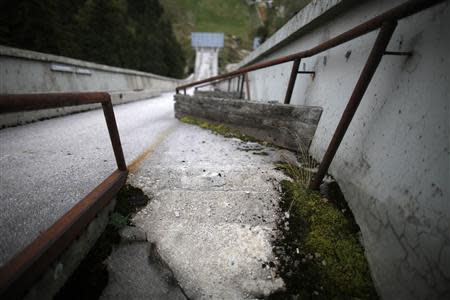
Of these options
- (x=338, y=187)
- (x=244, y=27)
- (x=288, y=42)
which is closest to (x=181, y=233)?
(x=338, y=187)

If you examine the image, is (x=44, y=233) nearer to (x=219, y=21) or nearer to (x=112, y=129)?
(x=112, y=129)

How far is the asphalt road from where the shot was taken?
4.34 feet

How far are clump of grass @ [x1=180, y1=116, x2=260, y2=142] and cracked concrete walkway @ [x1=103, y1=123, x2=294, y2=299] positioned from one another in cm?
86

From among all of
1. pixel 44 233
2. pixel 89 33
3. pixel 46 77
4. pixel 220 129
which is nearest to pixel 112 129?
pixel 44 233

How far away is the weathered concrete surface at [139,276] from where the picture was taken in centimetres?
116

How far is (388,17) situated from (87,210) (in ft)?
7.14

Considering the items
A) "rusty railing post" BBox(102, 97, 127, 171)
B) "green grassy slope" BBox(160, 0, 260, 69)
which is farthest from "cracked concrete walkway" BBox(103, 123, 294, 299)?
"green grassy slope" BBox(160, 0, 260, 69)

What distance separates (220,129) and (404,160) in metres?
2.89

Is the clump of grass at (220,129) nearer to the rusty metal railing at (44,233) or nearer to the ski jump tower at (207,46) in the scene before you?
the rusty metal railing at (44,233)

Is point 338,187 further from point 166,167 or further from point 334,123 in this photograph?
point 166,167

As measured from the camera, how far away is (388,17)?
1.30 m

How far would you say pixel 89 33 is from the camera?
14930mm

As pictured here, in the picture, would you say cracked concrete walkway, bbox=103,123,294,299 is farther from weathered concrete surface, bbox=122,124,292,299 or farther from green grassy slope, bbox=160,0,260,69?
green grassy slope, bbox=160,0,260,69

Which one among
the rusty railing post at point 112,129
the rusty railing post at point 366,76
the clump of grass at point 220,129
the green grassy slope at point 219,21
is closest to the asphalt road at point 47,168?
the rusty railing post at point 112,129
